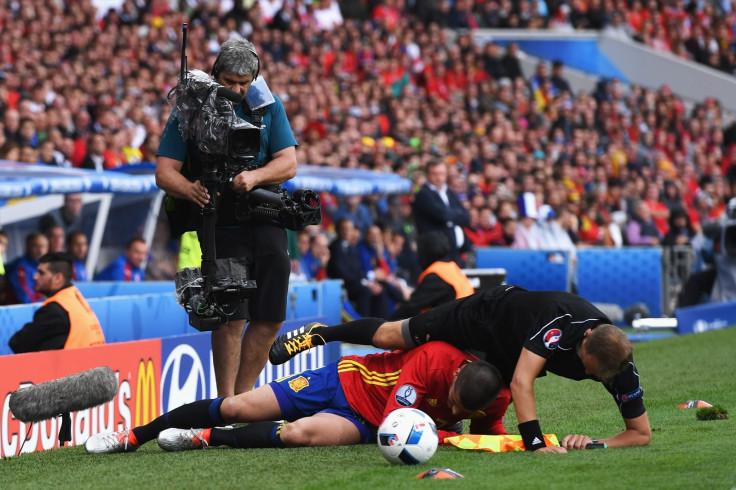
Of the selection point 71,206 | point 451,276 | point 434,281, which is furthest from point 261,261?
point 71,206

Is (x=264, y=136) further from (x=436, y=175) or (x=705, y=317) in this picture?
(x=705, y=317)

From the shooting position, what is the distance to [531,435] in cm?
577

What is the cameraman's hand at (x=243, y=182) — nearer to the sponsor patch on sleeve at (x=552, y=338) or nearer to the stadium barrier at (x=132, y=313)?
the sponsor patch on sleeve at (x=552, y=338)

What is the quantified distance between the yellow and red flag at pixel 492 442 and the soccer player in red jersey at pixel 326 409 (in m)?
0.11

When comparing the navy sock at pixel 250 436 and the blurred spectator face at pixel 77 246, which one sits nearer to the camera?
the navy sock at pixel 250 436

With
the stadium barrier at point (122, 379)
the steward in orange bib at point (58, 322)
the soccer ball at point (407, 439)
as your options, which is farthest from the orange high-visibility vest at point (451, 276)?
the soccer ball at point (407, 439)

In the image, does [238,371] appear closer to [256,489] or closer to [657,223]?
[256,489]

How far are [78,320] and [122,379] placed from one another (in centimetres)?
58

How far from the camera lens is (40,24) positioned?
16.2m

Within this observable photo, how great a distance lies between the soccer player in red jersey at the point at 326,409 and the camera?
6.03m

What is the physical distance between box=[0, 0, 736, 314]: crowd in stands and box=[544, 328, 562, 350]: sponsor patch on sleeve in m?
7.86

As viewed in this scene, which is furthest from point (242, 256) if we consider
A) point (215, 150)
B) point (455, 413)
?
point (455, 413)

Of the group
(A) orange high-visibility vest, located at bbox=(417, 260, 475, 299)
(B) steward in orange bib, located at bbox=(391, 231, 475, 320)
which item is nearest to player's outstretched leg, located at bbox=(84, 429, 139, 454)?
(B) steward in orange bib, located at bbox=(391, 231, 475, 320)

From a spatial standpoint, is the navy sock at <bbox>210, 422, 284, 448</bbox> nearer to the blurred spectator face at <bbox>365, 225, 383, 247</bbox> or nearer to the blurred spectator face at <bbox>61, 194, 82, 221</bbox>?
the blurred spectator face at <bbox>61, 194, 82, 221</bbox>
